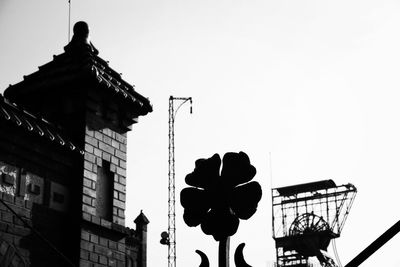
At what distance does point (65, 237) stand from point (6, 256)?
155 centimetres

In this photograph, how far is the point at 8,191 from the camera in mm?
10469

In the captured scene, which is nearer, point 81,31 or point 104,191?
point 104,191

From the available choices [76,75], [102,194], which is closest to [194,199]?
[76,75]

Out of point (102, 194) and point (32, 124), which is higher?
point (32, 124)

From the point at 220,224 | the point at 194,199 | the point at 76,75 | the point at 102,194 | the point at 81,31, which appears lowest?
the point at 220,224

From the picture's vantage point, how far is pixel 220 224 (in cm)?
233

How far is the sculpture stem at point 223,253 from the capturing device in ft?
7.27

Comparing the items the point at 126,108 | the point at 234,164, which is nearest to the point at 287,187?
the point at 126,108

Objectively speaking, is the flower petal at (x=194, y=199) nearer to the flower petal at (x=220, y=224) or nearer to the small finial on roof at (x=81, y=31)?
the flower petal at (x=220, y=224)

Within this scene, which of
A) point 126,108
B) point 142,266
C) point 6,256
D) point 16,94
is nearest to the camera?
point 6,256

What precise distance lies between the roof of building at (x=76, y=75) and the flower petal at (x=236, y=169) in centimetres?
1003

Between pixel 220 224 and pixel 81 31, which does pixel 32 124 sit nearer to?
pixel 81 31

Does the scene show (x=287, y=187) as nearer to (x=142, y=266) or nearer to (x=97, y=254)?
(x=142, y=266)

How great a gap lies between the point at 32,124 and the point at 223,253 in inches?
371
